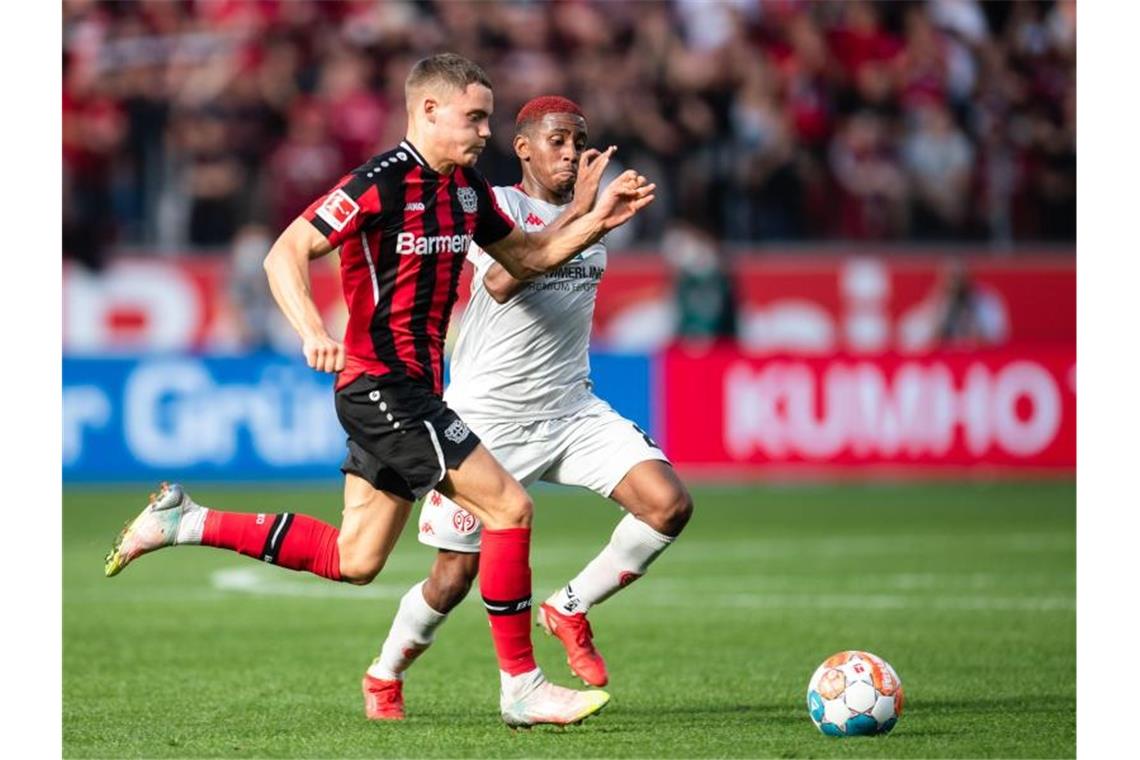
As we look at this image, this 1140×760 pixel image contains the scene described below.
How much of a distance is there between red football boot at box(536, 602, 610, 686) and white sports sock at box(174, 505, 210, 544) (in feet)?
4.78

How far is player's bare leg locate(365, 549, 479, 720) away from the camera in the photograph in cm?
738

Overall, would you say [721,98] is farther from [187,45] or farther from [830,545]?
[830,545]

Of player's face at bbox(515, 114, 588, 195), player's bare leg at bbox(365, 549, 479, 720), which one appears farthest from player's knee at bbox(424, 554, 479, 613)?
Answer: player's face at bbox(515, 114, 588, 195)

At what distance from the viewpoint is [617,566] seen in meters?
7.71

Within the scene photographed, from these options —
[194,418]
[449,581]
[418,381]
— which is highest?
[418,381]

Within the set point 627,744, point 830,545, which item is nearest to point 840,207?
point 830,545

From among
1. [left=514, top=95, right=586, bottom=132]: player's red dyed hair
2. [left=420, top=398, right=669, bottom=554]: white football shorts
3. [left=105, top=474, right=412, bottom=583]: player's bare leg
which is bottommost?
[left=105, top=474, right=412, bottom=583]: player's bare leg

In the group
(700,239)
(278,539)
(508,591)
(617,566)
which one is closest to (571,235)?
(508,591)

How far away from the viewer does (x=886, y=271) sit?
2044cm

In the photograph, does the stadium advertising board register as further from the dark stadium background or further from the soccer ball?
the soccer ball

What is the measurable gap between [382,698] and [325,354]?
1877 millimetres

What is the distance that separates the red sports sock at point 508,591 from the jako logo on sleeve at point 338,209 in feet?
3.96

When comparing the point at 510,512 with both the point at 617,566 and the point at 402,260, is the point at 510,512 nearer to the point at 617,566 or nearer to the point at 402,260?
the point at 402,260
